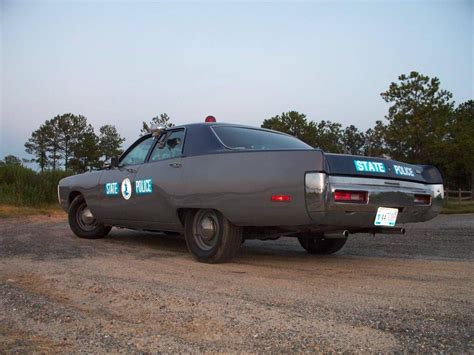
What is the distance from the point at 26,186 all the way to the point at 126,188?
30.5 ft

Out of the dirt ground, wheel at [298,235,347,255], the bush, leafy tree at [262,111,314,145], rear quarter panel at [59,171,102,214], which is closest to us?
the dirt ground

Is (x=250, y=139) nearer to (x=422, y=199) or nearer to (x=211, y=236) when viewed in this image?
(x=211, y=236)

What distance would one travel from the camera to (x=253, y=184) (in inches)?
163

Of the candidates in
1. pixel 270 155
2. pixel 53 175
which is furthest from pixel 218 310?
pixel 53 175

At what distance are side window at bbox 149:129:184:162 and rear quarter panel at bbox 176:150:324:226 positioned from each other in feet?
1.77

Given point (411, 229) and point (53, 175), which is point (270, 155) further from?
Answer: point (53, 175)

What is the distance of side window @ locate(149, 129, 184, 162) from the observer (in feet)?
17.3

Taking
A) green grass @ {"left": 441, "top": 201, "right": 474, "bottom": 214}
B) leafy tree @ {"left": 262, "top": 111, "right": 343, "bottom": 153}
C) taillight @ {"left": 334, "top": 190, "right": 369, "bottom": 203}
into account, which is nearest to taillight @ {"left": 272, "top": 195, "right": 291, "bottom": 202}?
taillight @ {"left": 334, "top": 190, "right": 369, "bottom": 203}

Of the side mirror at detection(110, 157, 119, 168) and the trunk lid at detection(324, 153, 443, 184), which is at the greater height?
the side mirror at detection(110, 157, 119, 168)

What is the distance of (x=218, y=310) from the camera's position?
2939mm

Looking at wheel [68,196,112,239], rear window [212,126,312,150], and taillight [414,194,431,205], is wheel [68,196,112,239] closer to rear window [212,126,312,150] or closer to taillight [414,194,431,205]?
rear window [212,126,312,150]

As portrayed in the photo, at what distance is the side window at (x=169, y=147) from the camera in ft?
17.3

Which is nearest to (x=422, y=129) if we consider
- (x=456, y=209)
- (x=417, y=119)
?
(x=417, y=119)

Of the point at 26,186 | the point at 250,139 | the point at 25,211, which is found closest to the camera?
the point at 250,139
